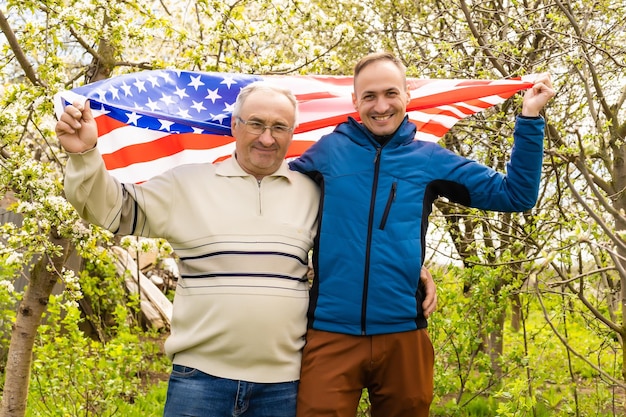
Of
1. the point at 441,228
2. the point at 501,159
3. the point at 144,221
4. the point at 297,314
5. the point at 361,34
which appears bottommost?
the point at 297,314

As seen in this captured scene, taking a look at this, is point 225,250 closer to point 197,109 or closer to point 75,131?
point 75,131

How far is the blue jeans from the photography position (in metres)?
2.94

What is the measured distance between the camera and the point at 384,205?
3.12 m

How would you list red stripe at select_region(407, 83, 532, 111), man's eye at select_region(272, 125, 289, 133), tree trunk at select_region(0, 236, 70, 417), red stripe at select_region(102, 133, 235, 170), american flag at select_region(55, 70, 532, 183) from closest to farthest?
man's eye at select_region(272, 125, 289, 133) → american flag at select_region(55, 70, 532, 183) → red stripe at select_region(102, 133, 235, 170) → red stripe at select_region(407, 83, 532, 111) → tree trunk at select_region(0, 236, 70, 417)

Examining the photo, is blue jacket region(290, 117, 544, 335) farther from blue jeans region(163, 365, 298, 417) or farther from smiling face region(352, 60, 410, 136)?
blue jeans region(163, 365, 298, 417)

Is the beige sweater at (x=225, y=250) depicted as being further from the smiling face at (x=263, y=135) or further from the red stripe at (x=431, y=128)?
the red stripe at (x=431, y=128)

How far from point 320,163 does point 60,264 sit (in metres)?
2.37

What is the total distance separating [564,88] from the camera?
20.1 feet

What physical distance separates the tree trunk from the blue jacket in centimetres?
240

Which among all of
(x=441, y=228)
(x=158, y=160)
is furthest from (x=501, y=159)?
(x=158, y=160)

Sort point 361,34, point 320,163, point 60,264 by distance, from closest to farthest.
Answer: point 320,163
point 60,264
point 361,34

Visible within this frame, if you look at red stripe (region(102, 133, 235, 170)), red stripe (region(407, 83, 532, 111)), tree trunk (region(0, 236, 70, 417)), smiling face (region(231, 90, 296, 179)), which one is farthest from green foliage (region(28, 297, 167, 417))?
red stripe (region(407, 83, 532, 111))

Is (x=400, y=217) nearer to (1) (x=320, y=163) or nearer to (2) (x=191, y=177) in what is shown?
(1) (x=320, y=163)

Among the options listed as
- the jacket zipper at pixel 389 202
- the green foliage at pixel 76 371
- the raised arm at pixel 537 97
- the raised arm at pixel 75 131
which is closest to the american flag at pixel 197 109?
the raised arm at pixel 75 131
